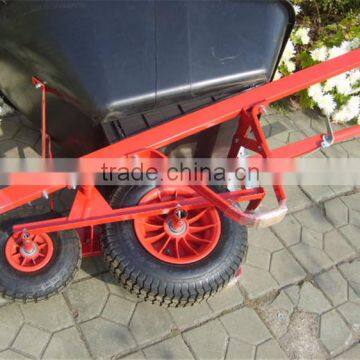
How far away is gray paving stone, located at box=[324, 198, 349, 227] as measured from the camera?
3221 millimetres

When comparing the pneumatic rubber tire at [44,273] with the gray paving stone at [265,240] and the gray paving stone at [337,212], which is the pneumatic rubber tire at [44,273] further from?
the gray paving stone at [337,212]

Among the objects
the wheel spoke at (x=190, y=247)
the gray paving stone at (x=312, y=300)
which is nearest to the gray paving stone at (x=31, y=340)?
the wheel spoke at (x=190, y=247)

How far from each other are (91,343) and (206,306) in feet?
2.07

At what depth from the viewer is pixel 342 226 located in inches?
126

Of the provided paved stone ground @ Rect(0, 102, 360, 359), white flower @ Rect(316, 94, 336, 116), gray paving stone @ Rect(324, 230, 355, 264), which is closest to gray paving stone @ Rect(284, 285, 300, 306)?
paved stone ground @ Rect(0, 102, 360, 359)

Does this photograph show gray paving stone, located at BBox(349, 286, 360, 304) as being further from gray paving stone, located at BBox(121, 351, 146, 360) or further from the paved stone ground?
gray paving stone, located at BBox(121, 351, 146, 360)

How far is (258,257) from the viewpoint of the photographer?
9.55 feet

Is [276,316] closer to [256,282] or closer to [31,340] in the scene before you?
[256,282]

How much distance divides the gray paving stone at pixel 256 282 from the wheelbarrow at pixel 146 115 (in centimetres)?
39

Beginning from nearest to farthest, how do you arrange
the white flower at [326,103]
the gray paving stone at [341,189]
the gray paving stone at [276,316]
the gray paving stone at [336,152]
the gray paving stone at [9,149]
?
the gray paving stone at [276,316] → the gray paving stone at [9,149] → the gray paving stone at [341,189] → the gray paving stone at [336,152] → the white flower at [326,103]

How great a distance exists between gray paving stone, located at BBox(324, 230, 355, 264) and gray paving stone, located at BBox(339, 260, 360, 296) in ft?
0.16

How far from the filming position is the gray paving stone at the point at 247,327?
8.45 ft

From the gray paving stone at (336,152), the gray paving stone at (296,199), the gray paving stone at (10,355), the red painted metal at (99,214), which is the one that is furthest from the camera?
the gray paving stone at (336,152)

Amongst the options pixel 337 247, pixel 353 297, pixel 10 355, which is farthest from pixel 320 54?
pixel 10 355
